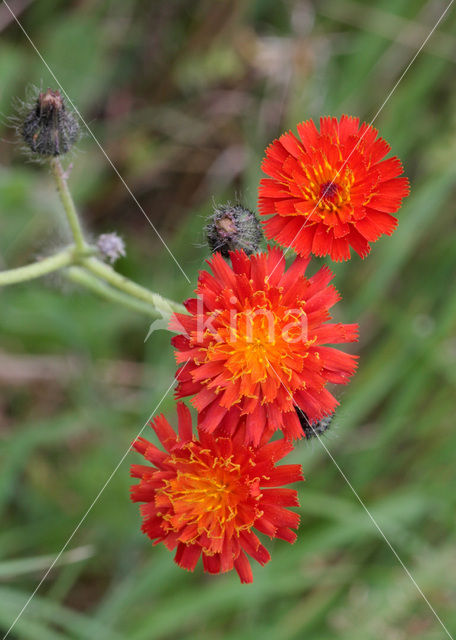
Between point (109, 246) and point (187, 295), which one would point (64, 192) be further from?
point (187, 295)

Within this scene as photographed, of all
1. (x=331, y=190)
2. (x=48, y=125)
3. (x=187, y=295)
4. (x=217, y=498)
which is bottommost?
(x=217, y=498)

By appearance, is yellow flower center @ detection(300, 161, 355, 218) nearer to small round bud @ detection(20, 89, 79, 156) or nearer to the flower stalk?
the flower stalk

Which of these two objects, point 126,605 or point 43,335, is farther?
point 43,335

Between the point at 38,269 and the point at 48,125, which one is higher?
the point at 48,125

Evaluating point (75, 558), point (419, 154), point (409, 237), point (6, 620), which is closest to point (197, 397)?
point (75, 558)

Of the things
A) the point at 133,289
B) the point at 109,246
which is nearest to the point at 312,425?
the point at 133,289

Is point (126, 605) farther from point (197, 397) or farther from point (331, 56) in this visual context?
point (331, 56)

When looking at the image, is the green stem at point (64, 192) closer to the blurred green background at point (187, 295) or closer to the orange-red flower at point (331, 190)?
the blurred green background at point (187, 295)
